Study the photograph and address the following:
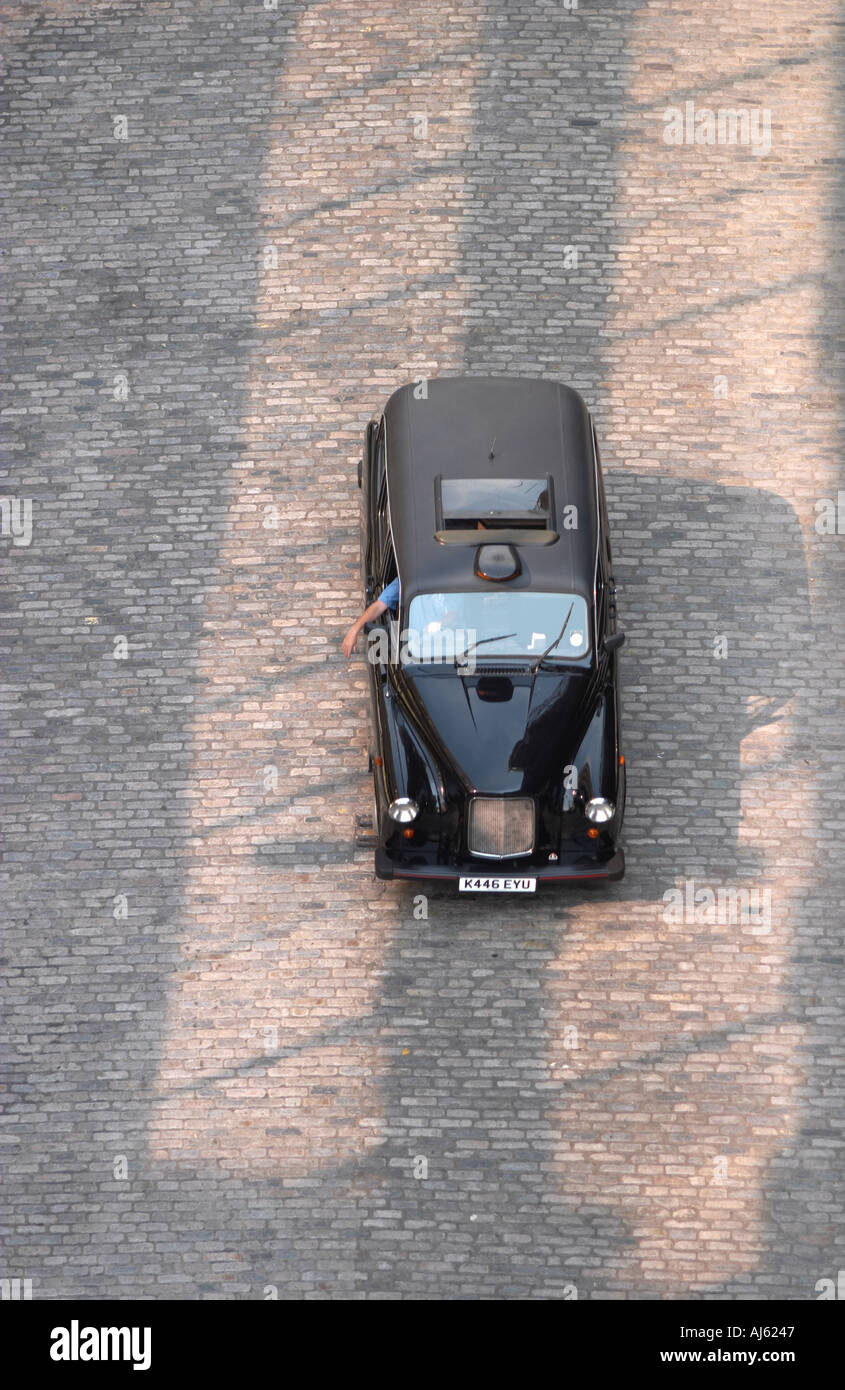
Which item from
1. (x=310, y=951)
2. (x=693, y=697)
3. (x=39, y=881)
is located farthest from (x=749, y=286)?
(x=39, y=881)

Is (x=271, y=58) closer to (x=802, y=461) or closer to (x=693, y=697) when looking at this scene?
(x=802, y=461)

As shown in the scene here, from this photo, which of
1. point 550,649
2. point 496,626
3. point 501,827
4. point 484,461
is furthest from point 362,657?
point 501,827

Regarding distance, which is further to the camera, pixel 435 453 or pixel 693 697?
pixel 693 697

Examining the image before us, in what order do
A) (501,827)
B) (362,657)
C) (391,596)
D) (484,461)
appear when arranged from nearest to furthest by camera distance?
1. (501,827)
2. (391,596)
3. (484,461)
4. (362,657)

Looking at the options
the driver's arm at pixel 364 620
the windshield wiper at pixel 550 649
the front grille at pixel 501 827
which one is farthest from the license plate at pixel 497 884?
the driver's arm at pixel 364 620

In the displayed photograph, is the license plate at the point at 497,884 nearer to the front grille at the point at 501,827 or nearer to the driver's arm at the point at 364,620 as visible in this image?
the front grille at the point at 501,827

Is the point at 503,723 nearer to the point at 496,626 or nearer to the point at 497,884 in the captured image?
the point at 496,626

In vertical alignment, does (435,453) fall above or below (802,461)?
above
